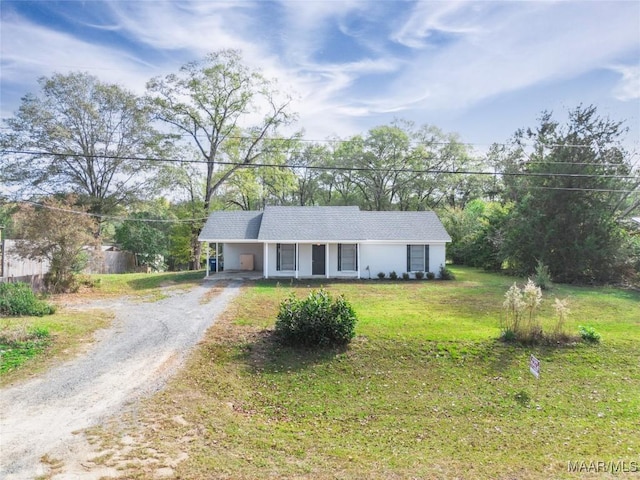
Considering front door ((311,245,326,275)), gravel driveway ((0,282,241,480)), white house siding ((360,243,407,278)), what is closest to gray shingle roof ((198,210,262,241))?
front door ((311,245,326,275))

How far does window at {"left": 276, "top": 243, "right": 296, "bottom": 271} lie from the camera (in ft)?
68.6

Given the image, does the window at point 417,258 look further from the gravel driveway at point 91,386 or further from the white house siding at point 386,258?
the gravel driveway at point 91,386

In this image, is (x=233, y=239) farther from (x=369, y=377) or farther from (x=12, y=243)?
(x=369, y=377)

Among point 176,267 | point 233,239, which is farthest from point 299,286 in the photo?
point 176,267

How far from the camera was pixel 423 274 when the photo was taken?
68.2 ft

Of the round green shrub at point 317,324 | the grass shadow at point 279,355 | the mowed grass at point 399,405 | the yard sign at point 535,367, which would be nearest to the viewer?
the mowed grass at point 399,405

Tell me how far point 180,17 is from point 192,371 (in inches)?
345

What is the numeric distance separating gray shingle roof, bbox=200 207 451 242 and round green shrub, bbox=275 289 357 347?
10569mm

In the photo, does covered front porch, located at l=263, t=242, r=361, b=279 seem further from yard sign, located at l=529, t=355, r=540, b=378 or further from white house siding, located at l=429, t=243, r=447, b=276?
yard sign, located at l=529, t=355, r=540, b=378

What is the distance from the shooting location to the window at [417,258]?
2106 cm

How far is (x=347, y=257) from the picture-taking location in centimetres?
2094

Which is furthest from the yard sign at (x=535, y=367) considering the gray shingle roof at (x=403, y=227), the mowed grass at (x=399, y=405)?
the gray shingle roof at (x=403, y=227)

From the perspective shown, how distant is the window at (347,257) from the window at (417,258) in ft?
9.79

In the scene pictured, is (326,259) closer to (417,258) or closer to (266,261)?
(266,261)
